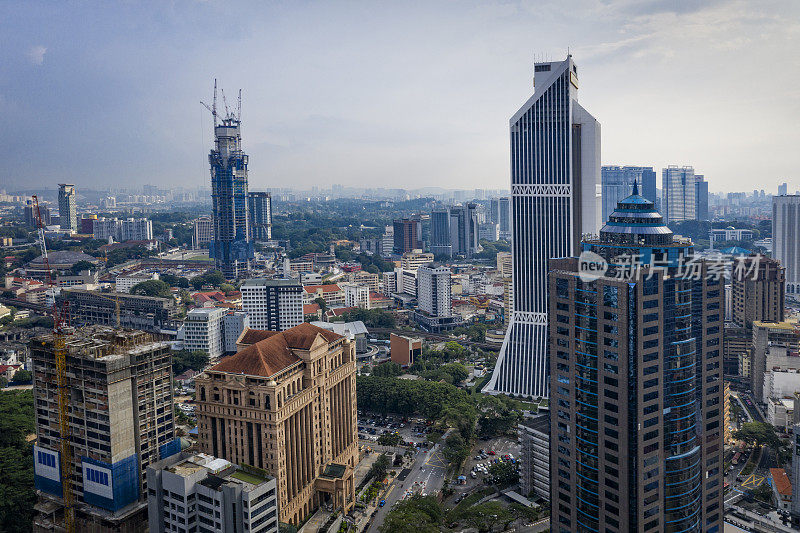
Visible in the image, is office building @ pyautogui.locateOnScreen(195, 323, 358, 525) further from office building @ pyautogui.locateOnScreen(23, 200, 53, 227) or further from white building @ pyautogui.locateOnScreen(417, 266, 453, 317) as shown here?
office building @ pyautogui.locateOnScreen(23, 200, 53, 227)

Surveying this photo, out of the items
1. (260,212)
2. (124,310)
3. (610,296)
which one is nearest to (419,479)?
(610,296)

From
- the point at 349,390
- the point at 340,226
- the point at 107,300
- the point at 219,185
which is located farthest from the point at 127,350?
the point at 340,226

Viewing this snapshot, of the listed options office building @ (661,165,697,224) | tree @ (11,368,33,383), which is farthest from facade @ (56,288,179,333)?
office building @ (661,165,697,224)

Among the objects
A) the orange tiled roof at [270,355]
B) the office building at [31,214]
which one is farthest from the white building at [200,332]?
the office building at [31,214]

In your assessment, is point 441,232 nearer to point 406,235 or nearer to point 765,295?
point 406,235

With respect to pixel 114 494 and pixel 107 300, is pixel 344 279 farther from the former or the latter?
pixel 114 494

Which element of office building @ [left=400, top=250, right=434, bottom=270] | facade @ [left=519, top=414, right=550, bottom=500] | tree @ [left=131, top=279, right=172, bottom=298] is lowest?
facade @ [left=519, top=414, right=550, bottom=500]
